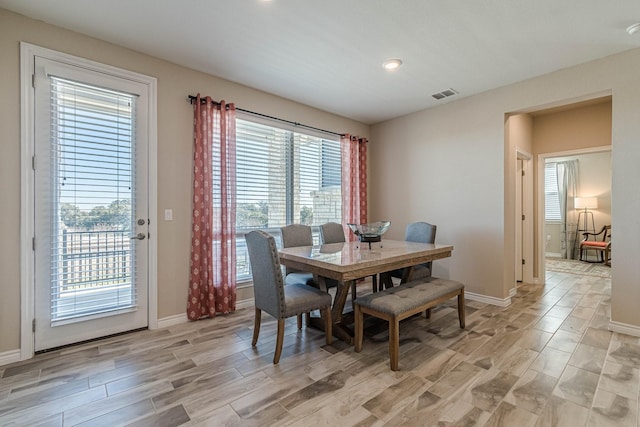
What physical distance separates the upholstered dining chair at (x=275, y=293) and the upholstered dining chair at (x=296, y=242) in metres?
0.46

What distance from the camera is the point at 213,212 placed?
325 centimetres

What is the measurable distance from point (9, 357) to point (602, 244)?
9107 millimetres

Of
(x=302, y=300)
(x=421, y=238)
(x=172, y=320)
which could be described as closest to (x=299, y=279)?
(x=302, y=300)

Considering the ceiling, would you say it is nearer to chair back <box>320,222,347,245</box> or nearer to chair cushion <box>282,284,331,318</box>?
chair back <box>320,222,347,245</box>

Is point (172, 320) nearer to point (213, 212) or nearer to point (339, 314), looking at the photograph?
point (213, 212)

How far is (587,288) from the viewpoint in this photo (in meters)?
4.36

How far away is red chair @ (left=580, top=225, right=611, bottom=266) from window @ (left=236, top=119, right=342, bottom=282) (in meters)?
5.62

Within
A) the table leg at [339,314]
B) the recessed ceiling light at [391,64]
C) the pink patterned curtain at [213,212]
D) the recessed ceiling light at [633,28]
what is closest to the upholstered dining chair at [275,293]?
the table leg at [339,314]

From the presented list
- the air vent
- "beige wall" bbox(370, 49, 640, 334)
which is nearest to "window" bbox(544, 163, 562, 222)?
"beige wall" bbox(370, 49, 640, 334)

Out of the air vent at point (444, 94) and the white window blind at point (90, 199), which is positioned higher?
the air vent at point (444, 94)

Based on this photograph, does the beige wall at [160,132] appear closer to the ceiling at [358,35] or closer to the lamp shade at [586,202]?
the ceiling at [358,35]

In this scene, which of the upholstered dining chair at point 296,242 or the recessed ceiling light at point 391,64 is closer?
the recessed ceiling light at point 391,64

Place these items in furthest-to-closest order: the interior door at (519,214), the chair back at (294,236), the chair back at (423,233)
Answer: the interior door at (519,214) → the chair back at (423,233) → the chair back at (294,236)

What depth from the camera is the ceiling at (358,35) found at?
2.19 meters
